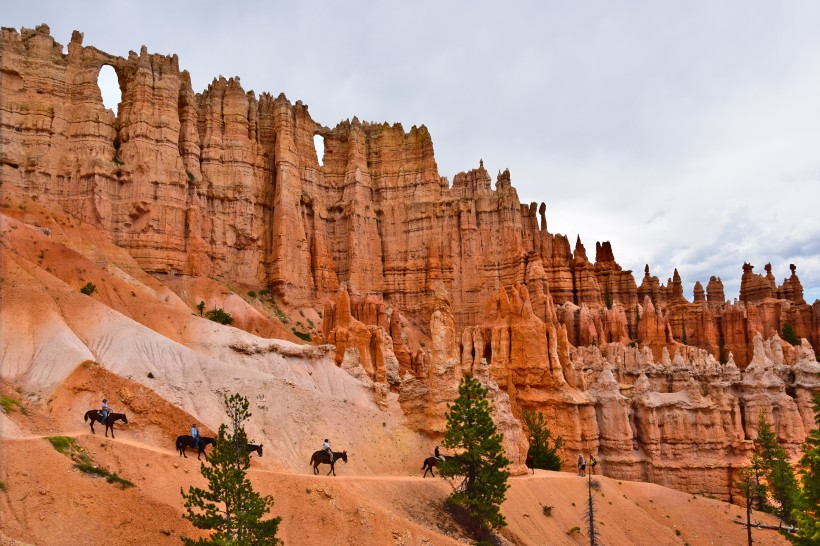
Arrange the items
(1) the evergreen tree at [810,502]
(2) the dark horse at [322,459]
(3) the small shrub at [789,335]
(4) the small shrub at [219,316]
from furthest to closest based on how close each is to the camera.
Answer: (3) the small shrub at [789,335], (4) the small shrub at [219,316], (2) the dark horse at [322,459], (1) the evergreen tree at [810,502]

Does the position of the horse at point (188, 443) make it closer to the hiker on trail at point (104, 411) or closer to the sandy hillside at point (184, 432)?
the sandy hillside at point (184, 432)

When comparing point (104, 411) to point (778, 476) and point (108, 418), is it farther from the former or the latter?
point (778, 476)

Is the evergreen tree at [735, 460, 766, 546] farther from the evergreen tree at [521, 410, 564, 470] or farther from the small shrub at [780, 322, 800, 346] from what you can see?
the small shrub at [780, 322, 800, 346]

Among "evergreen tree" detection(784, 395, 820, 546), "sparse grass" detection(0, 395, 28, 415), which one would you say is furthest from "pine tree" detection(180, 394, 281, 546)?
"evergreen tree" detection(784, 395, 820, 546)

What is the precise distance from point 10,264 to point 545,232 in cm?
6519

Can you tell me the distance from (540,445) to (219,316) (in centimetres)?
2986

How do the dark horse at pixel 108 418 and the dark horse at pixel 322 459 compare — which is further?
the dark horse at pixel 322 459

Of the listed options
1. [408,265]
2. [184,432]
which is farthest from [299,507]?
[408,265]

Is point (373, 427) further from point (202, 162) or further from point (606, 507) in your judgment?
point (202, 162)

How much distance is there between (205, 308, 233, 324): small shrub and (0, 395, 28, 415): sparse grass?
2938cm

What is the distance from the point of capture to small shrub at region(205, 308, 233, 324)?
53.8 metres

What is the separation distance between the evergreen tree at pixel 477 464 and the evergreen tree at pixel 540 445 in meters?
11.1

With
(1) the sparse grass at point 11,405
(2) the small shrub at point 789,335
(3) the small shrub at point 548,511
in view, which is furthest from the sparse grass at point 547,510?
(2) the small shrub at point 789,335

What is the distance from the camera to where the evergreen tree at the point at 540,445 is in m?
39.0
